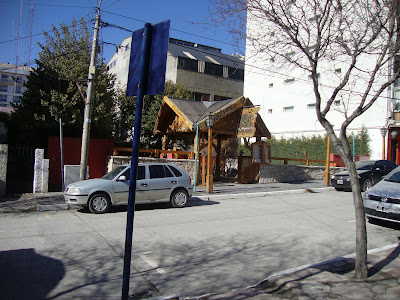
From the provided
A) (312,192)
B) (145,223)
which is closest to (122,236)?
(145,223)

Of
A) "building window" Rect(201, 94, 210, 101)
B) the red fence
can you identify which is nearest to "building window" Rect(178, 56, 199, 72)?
"building window" Rect(201, 94, 210, 101)

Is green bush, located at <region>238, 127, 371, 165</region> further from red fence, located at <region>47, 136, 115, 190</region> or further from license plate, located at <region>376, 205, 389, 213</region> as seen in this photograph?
license plate, located at <region>376, 205, 389, 213</region>

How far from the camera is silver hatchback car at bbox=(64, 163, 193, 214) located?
33.0ft

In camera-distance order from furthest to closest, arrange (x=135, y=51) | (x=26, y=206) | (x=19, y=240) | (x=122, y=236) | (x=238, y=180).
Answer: (x=238, y=180)
(x=26, y=206)
(x=122, y=236)
(x=19, y=240)
(x=135, y=51)

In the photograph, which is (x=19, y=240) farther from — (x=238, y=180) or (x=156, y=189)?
(x=238, y=180)

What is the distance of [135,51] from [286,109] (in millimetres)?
30872

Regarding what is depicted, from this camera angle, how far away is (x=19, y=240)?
6953 millimetres

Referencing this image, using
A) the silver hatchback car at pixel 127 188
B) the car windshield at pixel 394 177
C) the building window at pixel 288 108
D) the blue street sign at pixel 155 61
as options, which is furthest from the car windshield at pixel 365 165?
the building window at pixel 288 108

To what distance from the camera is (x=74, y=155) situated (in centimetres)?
1551

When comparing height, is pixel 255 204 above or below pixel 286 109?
below

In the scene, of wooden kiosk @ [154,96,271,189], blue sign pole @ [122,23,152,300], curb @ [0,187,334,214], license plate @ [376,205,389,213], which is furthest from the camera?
wooden kiosk @ [154,96,271,189]

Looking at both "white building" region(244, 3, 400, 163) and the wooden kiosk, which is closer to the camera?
the wooden kiosk

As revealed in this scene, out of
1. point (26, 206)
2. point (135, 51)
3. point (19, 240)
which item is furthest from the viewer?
point (26, 206)

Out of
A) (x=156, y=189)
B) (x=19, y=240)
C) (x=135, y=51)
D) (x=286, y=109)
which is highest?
(x=286, y=109)
